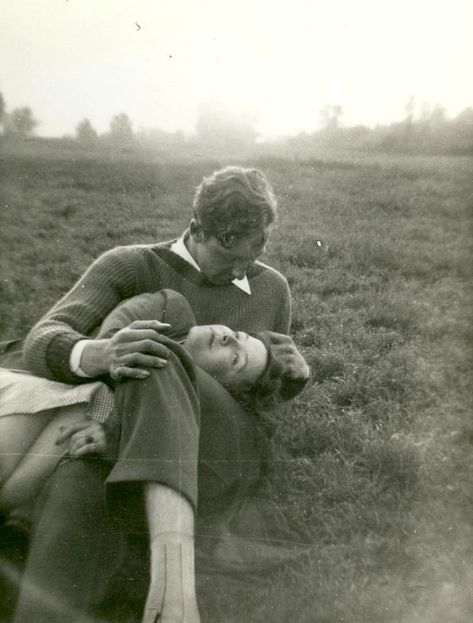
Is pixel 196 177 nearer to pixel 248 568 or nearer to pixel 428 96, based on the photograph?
pixel 428 96

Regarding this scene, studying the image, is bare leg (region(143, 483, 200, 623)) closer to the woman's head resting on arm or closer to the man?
the man

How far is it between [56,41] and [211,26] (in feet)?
1.55

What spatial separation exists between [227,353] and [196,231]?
0.45 metres

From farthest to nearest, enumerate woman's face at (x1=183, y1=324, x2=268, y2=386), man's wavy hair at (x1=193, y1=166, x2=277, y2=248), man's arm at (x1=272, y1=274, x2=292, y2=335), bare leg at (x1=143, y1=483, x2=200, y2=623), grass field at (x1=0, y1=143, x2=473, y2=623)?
man's arm at (x1=272, y1=274, x2=292, y2=335), man's wavy hair at (x1=193, y1=166, x2=277, y2=248), woman's face at (x1=183, y1=324, x2=268, y2=386), grass field at (x1=0, y1=143, x2=473, y2=623), bare leg at (x1=143, y1=483, x2=200, y2=623)

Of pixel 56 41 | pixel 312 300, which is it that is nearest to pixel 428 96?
pixel 312 300

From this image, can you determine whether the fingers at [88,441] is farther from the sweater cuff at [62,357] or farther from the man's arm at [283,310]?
the man's arm at [283,310]

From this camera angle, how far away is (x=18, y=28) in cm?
164

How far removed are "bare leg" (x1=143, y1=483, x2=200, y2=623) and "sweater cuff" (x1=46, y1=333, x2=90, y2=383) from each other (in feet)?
1.38

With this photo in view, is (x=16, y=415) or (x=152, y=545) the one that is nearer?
(x=152, y=545)

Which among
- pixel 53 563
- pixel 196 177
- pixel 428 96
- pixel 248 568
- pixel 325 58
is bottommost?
pixel 248 568

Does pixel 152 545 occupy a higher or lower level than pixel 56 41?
lower

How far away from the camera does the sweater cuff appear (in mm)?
1489

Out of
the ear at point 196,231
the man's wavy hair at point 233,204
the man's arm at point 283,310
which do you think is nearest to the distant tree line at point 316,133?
the man's wavy hair at point 233,204

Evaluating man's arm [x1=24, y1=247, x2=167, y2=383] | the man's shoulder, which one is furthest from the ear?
man's arm [x1=24, y1=247, x2=167, y2=383]
